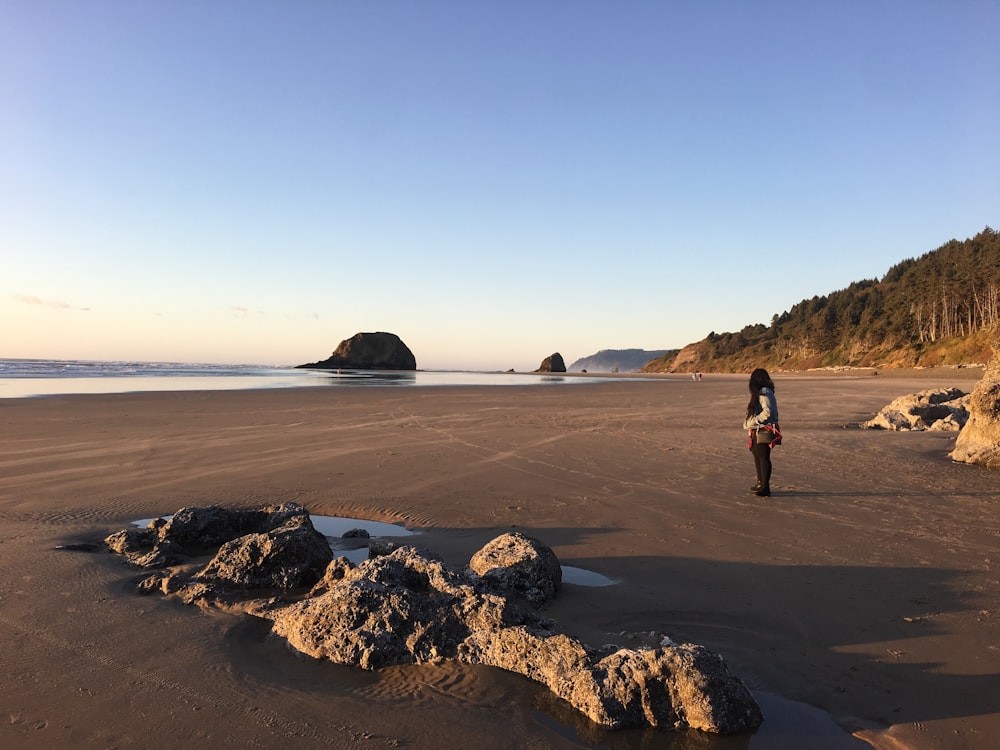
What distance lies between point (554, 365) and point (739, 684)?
13247cm

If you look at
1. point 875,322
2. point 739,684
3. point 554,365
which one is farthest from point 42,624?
point 554,365

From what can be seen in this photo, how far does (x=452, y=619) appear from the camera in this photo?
390cm

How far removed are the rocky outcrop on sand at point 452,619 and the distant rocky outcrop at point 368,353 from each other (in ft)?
396

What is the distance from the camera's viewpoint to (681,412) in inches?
828

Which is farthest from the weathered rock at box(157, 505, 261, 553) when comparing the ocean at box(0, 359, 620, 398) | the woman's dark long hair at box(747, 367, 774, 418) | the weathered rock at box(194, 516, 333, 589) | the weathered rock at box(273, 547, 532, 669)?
the ocean at box(0, 359, 620, 398)

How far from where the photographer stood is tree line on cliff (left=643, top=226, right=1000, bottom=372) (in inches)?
2702

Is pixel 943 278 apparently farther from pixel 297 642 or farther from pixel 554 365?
pixel 297 642

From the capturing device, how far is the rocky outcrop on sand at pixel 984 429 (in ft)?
33.1

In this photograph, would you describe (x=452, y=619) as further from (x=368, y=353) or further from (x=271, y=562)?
(x=368, y=353)

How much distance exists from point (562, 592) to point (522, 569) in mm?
457

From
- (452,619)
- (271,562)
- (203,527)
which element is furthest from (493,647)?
(203,527)

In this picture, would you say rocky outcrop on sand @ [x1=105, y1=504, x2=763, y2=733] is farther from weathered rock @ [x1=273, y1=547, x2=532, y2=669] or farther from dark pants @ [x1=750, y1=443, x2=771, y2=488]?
Answer: dark pants @ [x1=750, y1=443, x2=771, y2=488]

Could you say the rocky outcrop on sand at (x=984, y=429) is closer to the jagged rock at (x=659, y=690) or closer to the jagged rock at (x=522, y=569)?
the jagged rock at (x=522, y=569)

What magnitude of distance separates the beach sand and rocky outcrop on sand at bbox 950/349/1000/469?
0.34m
